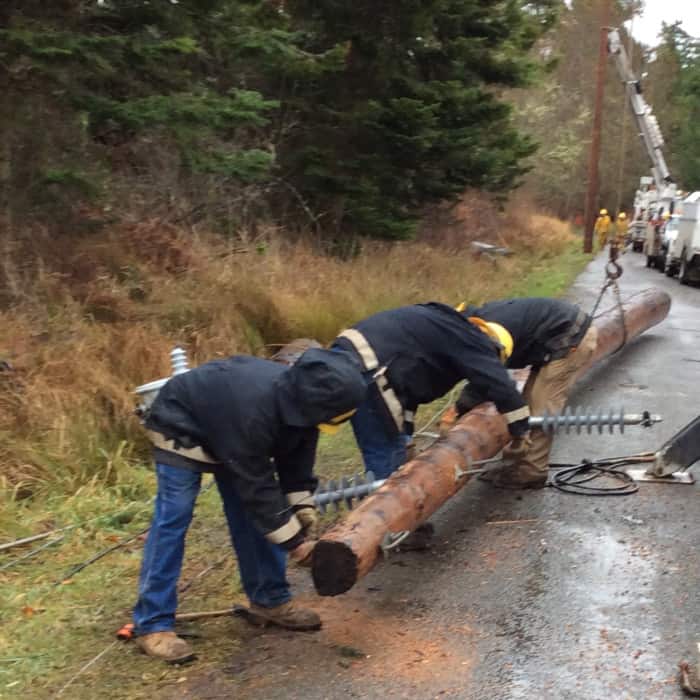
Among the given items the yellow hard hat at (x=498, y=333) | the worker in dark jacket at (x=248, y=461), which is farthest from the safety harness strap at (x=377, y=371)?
the worker in dark jacket at (x=248, y=461)

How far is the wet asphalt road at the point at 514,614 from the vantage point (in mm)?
3555

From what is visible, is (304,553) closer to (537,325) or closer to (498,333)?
(498,333)

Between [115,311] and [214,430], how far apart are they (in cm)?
455

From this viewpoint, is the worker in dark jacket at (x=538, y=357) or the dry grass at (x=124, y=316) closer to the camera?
the worker in dark jacket at (x=538, y=357)

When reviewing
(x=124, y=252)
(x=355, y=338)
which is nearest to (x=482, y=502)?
(x=355, y=338)

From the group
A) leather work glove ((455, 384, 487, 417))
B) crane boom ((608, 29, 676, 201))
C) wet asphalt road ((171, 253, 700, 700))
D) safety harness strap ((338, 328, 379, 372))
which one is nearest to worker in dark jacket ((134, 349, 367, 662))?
wet asphalt road ((171, 253, 700, 700))

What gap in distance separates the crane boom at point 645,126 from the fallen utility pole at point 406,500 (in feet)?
83.5

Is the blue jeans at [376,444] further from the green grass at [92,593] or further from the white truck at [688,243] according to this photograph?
the white truck at [688,243]

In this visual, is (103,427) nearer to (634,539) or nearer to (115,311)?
(115,311)

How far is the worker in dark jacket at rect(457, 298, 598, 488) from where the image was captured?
5805mm

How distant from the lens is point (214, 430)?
3.64m

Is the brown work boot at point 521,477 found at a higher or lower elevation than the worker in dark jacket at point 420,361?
lower

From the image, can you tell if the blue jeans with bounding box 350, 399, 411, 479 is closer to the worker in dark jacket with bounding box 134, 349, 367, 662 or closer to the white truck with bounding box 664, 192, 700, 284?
the worker in dark jacket with bounding box 134, 349, 367, 662

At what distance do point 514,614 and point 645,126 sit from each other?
3012 centimetres
